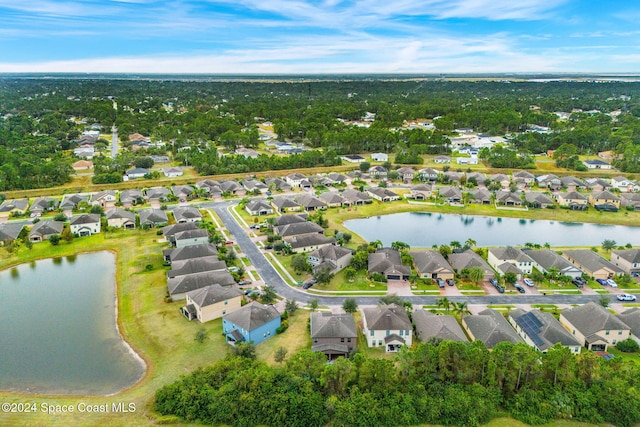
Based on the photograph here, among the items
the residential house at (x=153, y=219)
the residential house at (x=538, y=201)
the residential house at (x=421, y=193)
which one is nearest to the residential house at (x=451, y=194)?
the residential house at (x=421, y=193)

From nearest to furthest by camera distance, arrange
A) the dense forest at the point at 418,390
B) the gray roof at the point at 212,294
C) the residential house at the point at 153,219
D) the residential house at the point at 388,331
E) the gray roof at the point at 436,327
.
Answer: the dense forest at the point at 418,390 → the gray roof at the point at 436,327 → the residential house at the point at 388,331 → the gray roof at the point at 212,294 → the residential house at the point at 153,219

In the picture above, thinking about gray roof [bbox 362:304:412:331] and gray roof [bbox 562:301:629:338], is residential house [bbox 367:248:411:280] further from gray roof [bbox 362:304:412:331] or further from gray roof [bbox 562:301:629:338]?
gray roof [bbox 562:301:629:338]

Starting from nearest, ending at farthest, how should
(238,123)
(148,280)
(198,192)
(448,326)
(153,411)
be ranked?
(153,411) < (448,326) < (148,280) < (198,192) < (238,123)

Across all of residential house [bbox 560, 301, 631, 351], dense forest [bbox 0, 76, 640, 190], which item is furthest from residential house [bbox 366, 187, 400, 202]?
residential house [bbox 560, 301, 631, 351]

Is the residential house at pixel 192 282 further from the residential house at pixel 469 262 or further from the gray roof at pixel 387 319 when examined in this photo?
the residential house at pixel 469 262

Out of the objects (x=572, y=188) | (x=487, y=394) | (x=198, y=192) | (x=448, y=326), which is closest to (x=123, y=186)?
(x=198, y=192)

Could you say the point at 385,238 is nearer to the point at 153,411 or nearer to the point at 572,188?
the point at 153,411

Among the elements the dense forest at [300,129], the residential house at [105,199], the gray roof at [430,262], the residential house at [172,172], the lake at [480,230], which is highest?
the dense forest at [300,129]
